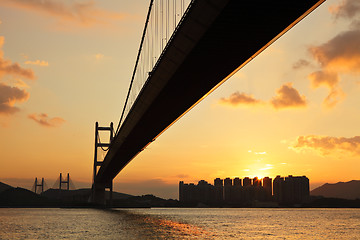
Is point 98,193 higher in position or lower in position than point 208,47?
lower

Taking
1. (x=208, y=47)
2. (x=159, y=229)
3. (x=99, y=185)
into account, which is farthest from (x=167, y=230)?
(x=99, y=185)

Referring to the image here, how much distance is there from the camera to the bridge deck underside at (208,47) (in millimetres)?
15617

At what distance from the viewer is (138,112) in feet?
112

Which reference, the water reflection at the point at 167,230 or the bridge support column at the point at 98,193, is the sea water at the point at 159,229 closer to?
the water reflection at the point at 167,230

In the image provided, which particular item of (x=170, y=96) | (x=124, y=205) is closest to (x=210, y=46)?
(x=170, y=96)

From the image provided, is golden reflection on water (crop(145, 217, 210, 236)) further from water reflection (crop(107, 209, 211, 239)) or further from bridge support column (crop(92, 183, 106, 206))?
bridge support column (crop(92, 183, 106, 206))

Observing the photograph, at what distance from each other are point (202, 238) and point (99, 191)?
5956 centimetres

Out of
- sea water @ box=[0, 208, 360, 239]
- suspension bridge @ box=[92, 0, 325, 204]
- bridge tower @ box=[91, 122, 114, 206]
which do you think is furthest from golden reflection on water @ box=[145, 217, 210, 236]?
bridge tower @ box=[91, 122, 114, 206]

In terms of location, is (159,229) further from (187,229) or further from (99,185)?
(99,185)

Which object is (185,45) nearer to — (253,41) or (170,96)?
(253,41)

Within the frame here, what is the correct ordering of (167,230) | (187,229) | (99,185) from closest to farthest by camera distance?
(167,230) → (187,229) → (99,185)

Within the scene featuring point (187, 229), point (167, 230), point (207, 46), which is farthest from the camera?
point (187, 229)

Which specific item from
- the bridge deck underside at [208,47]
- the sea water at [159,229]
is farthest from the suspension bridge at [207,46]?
the sea water at [159,229]

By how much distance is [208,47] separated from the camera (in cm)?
1931
